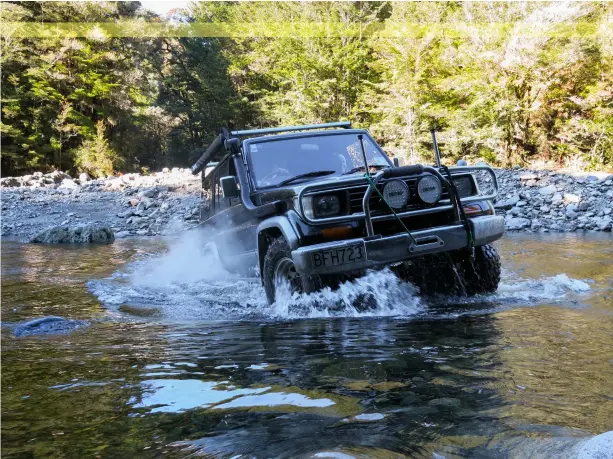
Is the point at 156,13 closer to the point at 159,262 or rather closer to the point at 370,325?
the point at 159,262

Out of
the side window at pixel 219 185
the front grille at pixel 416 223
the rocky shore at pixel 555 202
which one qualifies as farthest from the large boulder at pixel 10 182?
the front grille at pixel 416 223

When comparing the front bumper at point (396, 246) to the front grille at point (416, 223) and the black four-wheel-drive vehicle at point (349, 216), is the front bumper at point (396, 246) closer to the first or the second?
the black four-wheel-drive vehicle at point (349, 216)

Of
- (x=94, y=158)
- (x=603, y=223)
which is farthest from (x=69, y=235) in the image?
(x=94, y=158)

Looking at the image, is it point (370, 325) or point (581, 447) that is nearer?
point (581, 447)

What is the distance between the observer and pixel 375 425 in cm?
200

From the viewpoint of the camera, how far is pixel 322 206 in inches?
165

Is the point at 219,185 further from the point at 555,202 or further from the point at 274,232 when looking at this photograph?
the point at 555,202

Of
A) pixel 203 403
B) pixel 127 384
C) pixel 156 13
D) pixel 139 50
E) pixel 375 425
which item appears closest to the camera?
pixel 375 425

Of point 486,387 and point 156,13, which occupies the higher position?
point 156,13

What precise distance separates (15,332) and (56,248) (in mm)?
7857

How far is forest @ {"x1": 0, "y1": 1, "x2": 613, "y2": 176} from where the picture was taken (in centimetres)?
2230

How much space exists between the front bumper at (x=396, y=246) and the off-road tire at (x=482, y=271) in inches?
16.1

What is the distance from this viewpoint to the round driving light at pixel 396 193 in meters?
4.20

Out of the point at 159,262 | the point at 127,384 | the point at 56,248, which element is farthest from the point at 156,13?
the point at 127,384
